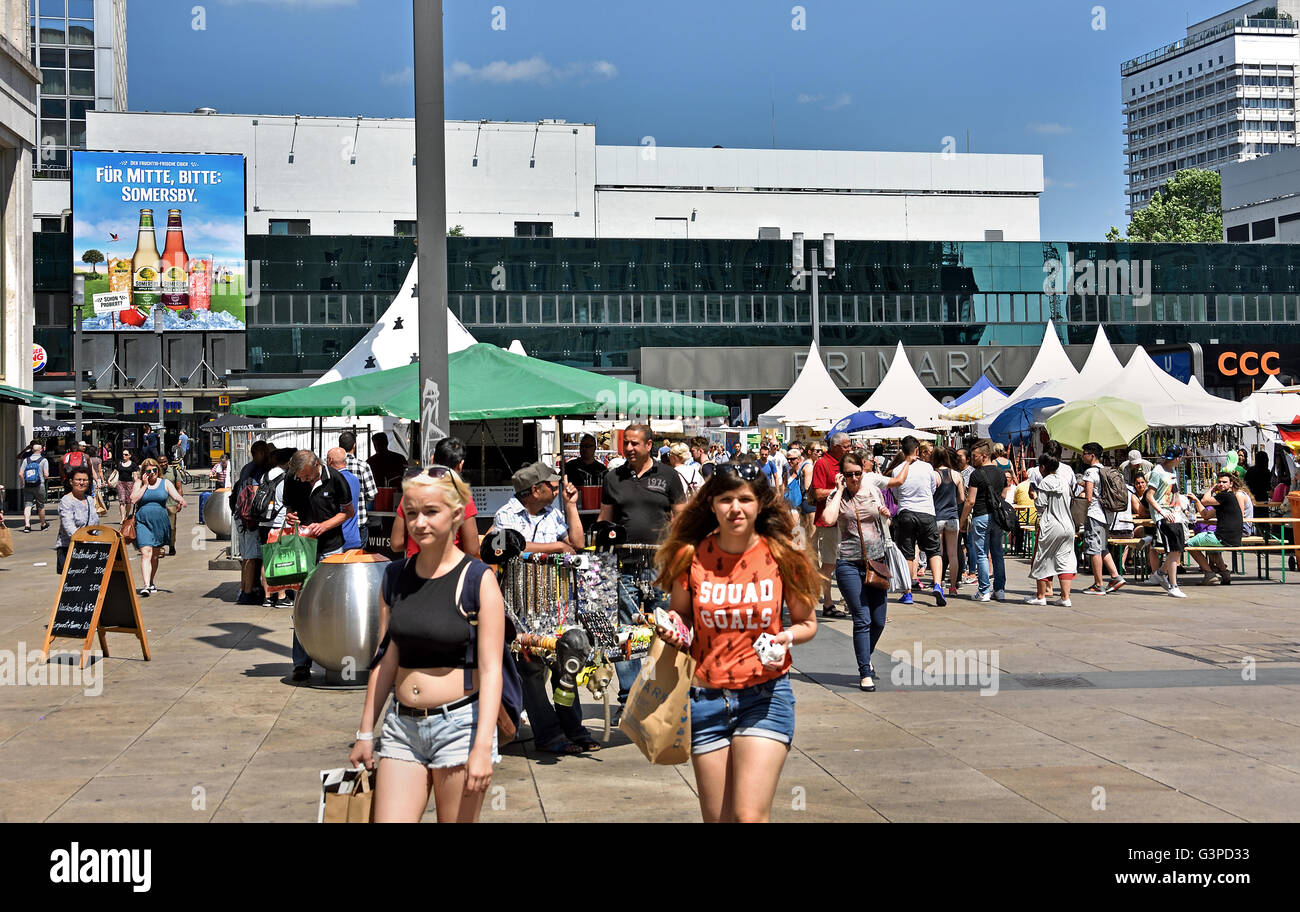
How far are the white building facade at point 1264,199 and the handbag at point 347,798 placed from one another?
121793 millimetres

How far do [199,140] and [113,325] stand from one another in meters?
Result: 15.1

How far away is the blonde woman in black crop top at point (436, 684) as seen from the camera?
14.5 ft

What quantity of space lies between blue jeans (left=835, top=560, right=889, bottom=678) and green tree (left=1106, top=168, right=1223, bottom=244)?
10754 centimetres

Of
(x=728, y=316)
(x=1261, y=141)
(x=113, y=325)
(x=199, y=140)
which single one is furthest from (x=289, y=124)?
(x=1261, y=141)

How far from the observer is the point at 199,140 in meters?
75.9

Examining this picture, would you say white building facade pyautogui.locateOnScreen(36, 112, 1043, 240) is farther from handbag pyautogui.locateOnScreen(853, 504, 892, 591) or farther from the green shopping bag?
handbag pyautogui.locateOnScreen(853, 504, 892, 591)

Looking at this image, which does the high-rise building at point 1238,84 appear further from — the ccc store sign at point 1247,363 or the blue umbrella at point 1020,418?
the blue umbrella at point 1020,418

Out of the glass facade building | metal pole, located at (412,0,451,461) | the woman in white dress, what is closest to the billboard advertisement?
the glass facade building

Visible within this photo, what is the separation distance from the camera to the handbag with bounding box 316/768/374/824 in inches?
178

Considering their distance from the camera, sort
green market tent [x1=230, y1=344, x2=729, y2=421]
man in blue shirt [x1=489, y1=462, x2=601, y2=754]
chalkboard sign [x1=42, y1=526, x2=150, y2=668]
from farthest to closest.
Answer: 1. green market tent [x1=230, y1=344, x2=729, y2=421]
2. chalkboard sign [x1=42, y1=526, x2=150, y2=668]
3. man in blue shirt [x1=489, y1=462, x2=601, y2=754]

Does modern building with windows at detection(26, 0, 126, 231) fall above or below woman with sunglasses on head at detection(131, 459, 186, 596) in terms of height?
above

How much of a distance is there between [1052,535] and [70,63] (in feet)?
406
